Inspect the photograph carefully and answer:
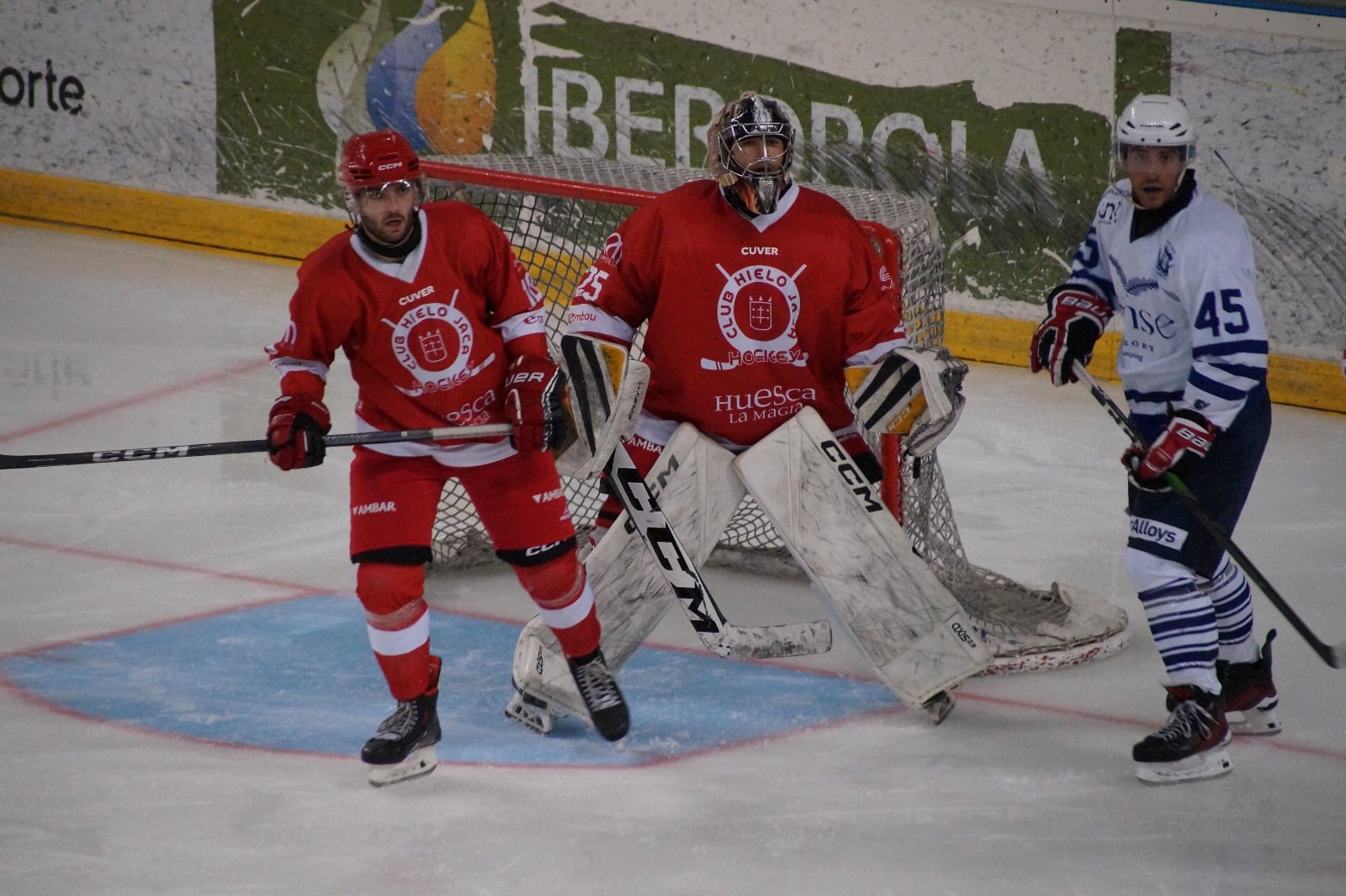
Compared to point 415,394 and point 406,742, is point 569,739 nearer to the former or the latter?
point 406,742

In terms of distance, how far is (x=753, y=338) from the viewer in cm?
329

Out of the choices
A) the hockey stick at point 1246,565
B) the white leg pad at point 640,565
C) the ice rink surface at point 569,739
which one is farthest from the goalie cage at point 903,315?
the hockey stick at point 1246,565

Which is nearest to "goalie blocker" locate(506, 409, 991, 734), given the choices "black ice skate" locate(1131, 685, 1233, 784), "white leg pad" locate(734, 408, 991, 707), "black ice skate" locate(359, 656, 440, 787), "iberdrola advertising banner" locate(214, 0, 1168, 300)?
"white leg pad" locate(734, 408, 991, 707)

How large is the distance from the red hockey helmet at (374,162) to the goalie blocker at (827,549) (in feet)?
2.43

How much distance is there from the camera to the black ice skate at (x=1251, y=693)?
3.37 meters

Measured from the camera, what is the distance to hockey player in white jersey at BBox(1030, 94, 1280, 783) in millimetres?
2980

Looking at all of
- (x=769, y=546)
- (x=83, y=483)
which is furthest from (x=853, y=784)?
(x=83, y=483)

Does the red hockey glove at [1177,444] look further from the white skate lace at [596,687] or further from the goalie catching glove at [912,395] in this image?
the white skate lace at [596,687]

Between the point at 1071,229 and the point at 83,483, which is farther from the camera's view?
the point at 1071,229

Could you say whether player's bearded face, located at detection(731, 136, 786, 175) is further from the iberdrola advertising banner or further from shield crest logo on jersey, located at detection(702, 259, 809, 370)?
the iberdrola advertising banner

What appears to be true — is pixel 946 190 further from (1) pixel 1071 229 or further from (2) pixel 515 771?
(2) pixel 515 771

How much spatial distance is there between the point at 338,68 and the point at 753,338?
12.7 ft

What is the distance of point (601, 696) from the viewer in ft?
10.9

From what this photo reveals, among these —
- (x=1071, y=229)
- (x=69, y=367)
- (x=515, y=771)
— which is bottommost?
(x=515, y=771)
